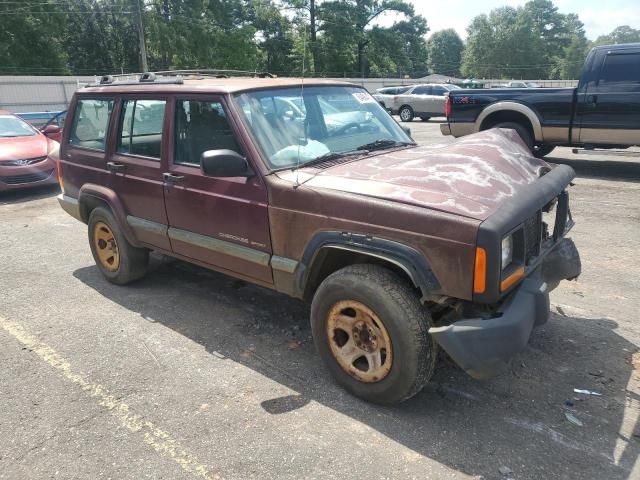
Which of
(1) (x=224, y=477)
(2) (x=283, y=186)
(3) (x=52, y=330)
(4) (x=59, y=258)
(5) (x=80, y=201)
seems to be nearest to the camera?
(1) (x=224, y=477)

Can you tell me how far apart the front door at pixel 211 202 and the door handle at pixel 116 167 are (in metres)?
0.65

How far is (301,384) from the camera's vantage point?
11.1 ft

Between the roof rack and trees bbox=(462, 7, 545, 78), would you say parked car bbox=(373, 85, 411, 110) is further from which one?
trees bbox=(462, 7, 545, 78)

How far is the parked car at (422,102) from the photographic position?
934 inches

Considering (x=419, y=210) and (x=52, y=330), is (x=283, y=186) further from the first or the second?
(x=52, y=330)

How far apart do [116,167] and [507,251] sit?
336 cm

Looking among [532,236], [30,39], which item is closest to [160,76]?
[532,236]

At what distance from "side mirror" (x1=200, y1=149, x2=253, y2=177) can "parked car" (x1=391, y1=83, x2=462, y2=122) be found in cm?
2158

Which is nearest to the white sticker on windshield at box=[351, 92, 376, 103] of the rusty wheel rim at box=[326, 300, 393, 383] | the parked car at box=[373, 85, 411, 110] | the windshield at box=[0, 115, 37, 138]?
the rusty wheel rim at box=[326, 300, 393, 383]

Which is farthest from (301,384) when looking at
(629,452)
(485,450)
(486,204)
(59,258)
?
(59,258)

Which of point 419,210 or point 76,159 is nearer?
point 419,210

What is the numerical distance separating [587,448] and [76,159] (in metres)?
4.82

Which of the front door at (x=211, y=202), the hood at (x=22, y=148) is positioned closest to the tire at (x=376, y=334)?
the front door at (x=211, y=202)

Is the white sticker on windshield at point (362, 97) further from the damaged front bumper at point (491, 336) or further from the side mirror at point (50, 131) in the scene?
the side mirror at point (50, 131)
